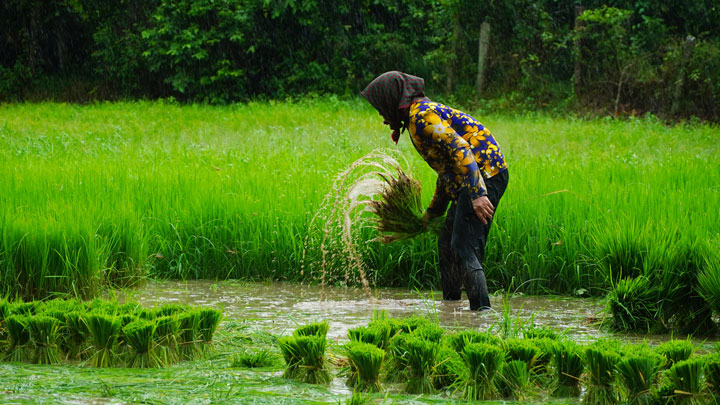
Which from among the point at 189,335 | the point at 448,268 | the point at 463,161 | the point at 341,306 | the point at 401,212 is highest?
the point at 463,161

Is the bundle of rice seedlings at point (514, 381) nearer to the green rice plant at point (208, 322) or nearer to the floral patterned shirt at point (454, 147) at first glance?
the green rice plant at point (208, 322)

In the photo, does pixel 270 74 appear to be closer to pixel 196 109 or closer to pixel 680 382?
pixel 196 109

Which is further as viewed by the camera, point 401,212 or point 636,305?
point 401,212

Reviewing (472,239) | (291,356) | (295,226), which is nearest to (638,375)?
(291,356)

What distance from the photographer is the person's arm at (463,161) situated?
16.0 ft

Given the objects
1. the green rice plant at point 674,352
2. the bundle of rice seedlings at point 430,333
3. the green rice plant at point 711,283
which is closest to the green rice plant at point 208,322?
the bundle of rice seedlings at point 430,333

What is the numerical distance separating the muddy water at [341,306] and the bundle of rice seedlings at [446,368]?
1042 millimetres

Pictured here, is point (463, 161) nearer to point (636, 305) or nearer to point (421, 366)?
point (636, 305)

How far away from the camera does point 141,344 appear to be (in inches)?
149

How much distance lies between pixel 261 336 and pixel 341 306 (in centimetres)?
119

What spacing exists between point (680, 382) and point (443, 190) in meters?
2.59

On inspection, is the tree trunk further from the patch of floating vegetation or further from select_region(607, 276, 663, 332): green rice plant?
the patch of floating vegetation

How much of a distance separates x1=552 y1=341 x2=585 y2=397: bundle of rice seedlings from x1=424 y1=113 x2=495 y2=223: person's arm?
1490 millimetres

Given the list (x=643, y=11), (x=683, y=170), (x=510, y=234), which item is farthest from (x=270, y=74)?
(x=510, y=234)
